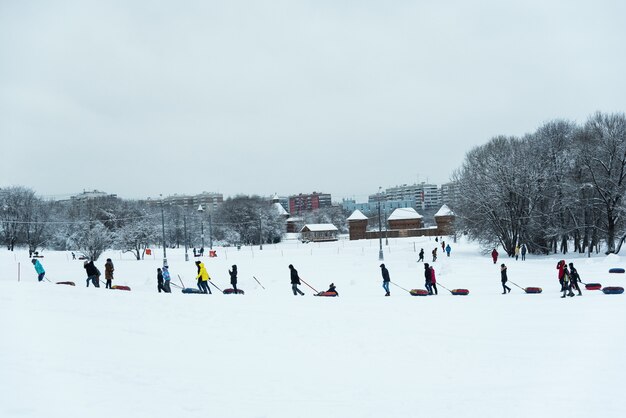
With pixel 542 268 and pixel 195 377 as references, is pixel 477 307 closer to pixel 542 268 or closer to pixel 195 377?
pixel 195 377

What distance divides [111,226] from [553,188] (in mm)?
62052

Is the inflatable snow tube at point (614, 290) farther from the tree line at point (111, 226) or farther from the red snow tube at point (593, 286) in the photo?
the tree line at point (111, 226)

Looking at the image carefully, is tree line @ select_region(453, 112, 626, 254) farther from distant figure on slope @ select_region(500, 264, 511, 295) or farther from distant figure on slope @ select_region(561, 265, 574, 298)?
distant figure on slope @ select_region(561, 265, 574, 298)

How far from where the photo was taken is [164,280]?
82.1 ft

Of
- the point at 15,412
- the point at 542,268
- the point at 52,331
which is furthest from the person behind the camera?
the point at 542,268

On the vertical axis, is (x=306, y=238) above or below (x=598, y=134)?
below

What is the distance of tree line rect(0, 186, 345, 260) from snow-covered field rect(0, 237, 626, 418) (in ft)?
110

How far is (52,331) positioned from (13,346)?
74.7 inches

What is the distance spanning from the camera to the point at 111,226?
8069 centimetres

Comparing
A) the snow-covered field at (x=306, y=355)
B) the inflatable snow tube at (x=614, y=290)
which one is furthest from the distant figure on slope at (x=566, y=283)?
the inflatable snow tube at (x=614, y=290)

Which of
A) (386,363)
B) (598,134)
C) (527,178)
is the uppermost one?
(598,134)

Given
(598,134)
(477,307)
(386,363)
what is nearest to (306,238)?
(598,134)

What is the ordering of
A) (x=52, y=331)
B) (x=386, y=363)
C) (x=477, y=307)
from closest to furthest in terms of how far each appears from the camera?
(x=386, y=363)
(x=52, y=331)
(x=477, y=307)

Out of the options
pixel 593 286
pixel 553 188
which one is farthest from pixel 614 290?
pixel 553 188
